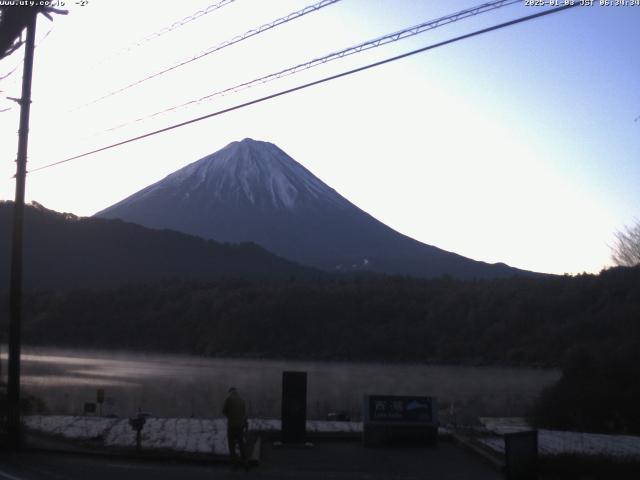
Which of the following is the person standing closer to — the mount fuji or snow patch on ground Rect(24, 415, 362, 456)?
snow patch on ground Rect(24, 415, 362, 456)

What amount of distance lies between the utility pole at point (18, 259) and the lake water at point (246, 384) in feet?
29.1

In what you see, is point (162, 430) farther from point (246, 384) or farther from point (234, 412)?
point (246, 384)

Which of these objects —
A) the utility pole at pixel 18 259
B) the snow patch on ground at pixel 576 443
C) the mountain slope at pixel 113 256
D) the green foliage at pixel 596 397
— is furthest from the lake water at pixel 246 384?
the mountain slope at pixel 113 256

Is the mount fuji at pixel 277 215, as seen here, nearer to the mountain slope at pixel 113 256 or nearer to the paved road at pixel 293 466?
the mountain slope at pixel 113 256

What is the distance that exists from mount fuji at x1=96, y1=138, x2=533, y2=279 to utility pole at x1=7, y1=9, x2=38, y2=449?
82.0 meters

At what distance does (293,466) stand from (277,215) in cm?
10659

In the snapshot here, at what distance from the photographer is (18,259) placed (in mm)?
19641

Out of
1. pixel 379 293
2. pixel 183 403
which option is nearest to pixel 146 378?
pixel 183 403

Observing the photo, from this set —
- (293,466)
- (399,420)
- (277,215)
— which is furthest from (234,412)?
(277,215)

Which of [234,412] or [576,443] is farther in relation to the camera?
[576,443]

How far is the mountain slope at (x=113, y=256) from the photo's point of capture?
64.8 meters

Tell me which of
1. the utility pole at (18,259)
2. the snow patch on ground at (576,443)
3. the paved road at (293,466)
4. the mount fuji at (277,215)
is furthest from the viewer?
the mount fuji at (277,215)

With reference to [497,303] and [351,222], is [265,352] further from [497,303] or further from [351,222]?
[351,222]

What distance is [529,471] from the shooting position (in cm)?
1403
